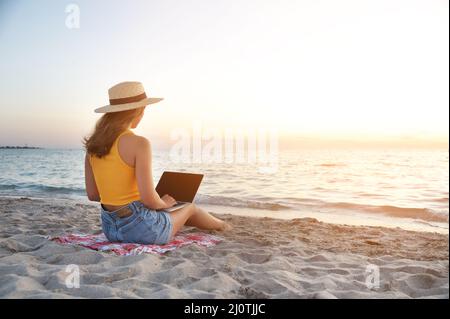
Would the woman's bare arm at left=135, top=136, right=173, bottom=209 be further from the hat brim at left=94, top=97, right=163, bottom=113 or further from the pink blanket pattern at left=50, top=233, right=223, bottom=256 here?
the pink blanket pattern at left=50, top=233, right=223, bottom=256

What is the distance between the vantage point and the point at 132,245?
3357 mm

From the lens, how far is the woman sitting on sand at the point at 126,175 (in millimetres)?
3102

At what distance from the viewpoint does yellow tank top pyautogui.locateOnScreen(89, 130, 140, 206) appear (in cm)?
315

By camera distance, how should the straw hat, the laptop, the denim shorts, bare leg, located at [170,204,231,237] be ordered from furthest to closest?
the laptop < bare leg, located at [170,204,231,237] < the denim shorts < the straw hat

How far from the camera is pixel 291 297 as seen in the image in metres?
2.29

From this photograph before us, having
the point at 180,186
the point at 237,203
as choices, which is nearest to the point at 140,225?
the point at 180,186

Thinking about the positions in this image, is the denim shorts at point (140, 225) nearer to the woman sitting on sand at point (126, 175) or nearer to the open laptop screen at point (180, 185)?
the woman sitting on sand at point (126, 175)

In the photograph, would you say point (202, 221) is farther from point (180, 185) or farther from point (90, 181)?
point (90, 181)

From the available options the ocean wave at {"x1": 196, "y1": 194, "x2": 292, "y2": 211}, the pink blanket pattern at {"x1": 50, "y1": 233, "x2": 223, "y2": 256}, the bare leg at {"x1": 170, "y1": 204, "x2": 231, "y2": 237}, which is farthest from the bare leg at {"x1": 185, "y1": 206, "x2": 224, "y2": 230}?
the ocean wave at {"x1": 196, "y1": 194, "x2": 292, "y2": 211}

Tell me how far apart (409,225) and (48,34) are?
6576 mm

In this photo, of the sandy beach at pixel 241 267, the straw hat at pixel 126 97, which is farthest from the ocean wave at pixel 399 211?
the straw hat at pixel 126 97

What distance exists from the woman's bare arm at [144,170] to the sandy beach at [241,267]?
1.53 feet

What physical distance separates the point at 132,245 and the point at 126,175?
23.7 inches

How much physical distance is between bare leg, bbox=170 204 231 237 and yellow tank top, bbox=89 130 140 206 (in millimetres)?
446
